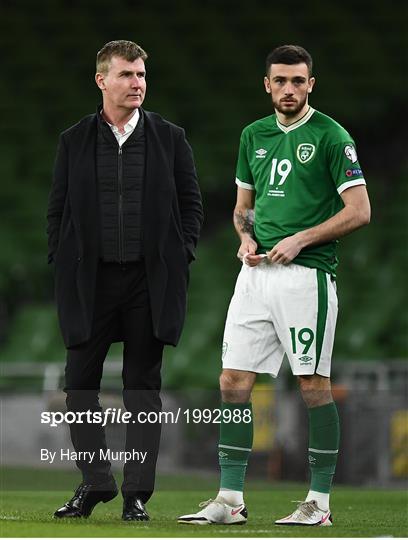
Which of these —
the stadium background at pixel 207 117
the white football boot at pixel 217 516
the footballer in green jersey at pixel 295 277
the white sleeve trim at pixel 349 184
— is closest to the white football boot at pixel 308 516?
the footballer in green jersey at pixel 295 277

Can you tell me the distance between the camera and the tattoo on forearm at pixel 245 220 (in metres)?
5.25

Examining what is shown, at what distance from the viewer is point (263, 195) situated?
16.9 ft

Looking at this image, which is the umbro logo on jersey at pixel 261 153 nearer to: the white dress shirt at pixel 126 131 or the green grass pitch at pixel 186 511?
the white dress shirt at pixel 126 131

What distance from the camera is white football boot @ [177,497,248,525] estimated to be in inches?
193

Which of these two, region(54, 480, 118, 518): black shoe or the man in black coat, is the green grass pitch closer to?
region(54, 480, 118, 518): black shoe

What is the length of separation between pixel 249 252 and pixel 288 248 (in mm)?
191

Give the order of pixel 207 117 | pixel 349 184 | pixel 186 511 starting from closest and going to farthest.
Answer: pixel 349 184
pixel 186 511
pixel 207 117

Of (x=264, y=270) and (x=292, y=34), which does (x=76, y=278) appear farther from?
(x=292, y=34)

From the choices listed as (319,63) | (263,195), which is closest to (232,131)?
(319,63)

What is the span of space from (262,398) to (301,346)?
6.65m

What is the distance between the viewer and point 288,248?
4996 mm

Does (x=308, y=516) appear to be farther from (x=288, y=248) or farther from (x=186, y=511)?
(x=186, y=511)

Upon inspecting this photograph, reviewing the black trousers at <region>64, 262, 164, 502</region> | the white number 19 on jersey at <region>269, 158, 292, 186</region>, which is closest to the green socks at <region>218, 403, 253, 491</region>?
the black trousers at <region>64, 262, 164, 502</region>

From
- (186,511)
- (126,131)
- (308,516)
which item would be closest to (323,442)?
(308,516)
